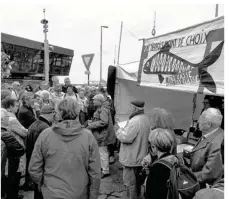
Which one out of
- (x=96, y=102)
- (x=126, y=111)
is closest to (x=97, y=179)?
(x=96, y=102)

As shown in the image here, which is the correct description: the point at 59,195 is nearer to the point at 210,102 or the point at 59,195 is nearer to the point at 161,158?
the point at 161,158

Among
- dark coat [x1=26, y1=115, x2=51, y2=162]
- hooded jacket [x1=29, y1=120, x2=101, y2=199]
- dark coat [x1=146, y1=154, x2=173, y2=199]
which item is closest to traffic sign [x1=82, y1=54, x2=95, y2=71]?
dark coat [x1=26, y1=115, x2=51, y2=162]

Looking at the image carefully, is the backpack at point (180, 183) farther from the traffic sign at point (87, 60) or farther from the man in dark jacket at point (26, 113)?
the traffic sign at point (87, 60)

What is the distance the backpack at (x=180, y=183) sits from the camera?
68.0 inches

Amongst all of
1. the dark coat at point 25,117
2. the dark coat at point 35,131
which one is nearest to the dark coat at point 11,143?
the dark coat at point 35,131

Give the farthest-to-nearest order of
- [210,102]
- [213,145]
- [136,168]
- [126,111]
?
[126,111] → [210,102] → [136,168] → [213,145]

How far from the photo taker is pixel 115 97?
243 inches

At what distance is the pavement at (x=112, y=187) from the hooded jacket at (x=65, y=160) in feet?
5.62

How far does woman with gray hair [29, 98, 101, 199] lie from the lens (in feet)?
6.48

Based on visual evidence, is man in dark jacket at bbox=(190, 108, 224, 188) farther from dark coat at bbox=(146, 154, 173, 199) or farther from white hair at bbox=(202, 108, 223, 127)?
dark coat at bbox=(146, 154, 173, 199)

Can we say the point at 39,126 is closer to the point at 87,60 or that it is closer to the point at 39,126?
the point at 39,126

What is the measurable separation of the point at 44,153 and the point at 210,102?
3.83 m

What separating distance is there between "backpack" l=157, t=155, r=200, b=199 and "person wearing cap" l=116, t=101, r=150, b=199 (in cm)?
123

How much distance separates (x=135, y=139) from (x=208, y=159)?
1.14 m
